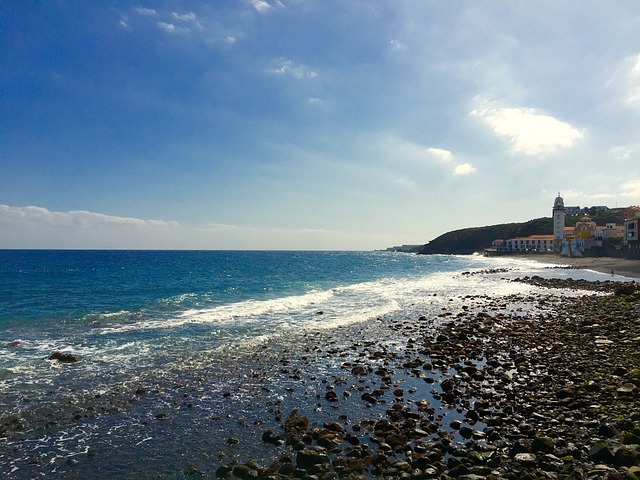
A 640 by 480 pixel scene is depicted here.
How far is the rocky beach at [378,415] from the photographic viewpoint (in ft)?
31.4

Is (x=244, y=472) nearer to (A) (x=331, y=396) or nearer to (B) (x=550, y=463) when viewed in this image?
(A) (x=331, y=396)

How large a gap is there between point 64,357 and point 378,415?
52.2ft

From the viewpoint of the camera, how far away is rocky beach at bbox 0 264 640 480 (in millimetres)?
9578

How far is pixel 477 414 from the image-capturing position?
12344mm

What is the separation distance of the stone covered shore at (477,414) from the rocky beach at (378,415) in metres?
0.05

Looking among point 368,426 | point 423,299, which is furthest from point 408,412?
point 423,299

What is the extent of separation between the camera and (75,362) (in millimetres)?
18688

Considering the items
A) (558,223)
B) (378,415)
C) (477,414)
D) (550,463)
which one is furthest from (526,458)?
(558,223)

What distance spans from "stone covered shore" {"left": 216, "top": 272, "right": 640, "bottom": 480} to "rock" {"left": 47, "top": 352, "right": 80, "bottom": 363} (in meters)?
10.7

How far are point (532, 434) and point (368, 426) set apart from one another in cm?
463

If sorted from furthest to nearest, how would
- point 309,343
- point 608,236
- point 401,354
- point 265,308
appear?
point 608,236, point 265,308, point 309,343, point 401,354

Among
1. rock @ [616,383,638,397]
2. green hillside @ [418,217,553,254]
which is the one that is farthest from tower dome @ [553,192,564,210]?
rock @ [616,383,638,397]

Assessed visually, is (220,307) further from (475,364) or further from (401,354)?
(475,364)

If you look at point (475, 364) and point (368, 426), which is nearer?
point (368, 426)
